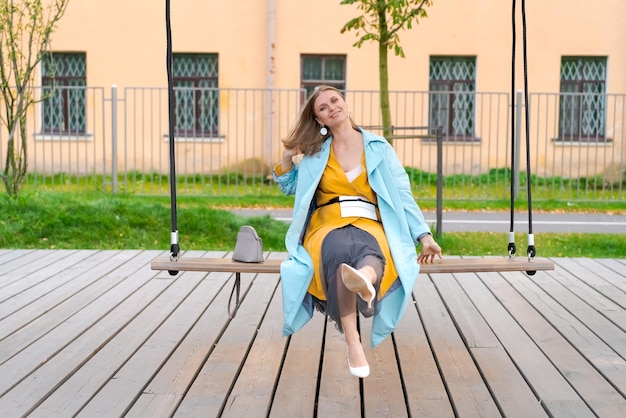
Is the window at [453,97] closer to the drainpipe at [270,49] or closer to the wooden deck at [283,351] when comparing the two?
the drainpipe at [270,49]

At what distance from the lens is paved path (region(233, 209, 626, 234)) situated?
459 inches

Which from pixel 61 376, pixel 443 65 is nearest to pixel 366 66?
pixel 443 65

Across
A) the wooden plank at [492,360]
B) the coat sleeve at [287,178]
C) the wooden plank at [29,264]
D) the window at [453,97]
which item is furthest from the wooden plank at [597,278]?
the window at [453,97]

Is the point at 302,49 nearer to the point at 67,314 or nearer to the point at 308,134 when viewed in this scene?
the point at 67,314

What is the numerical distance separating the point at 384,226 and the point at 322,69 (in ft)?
47.8

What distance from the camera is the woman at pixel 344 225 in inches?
181

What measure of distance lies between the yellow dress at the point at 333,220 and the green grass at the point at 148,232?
13.6 feet

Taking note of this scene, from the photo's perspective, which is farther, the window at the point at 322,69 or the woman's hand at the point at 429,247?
the window at the point at 322,69

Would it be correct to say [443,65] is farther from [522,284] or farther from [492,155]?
[522,284]

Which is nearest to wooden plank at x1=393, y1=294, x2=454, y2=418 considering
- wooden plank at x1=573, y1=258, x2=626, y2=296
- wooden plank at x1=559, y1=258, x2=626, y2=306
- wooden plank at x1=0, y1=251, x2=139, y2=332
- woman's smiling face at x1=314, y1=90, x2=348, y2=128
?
woman's smiling face at x1=314, y1=90, x2=348, y2=128

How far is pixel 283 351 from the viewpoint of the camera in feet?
16.5

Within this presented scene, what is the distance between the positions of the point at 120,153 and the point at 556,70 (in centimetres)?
808

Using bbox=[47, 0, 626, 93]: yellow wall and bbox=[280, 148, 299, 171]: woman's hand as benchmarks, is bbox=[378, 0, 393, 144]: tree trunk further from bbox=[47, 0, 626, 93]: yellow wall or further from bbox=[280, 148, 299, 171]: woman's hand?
bbox=[280, 148, 299, 171]: woman's hand

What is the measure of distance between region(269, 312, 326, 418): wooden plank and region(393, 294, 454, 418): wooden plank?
0.39m
